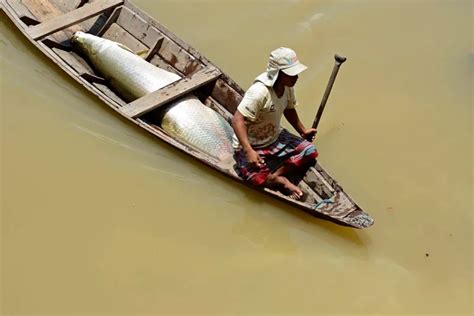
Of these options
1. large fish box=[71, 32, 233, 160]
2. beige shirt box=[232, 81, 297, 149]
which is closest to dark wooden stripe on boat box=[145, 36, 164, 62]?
large fish box=[71, 32, 233, 160]

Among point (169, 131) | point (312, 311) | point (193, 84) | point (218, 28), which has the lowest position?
point (312, 311)

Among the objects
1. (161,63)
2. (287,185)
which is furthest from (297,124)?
(161,63)

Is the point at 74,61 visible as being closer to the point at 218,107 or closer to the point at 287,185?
the point at 218,107

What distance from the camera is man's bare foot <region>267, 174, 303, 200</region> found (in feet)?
16.4

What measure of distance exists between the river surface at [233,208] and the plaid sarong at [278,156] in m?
0.33

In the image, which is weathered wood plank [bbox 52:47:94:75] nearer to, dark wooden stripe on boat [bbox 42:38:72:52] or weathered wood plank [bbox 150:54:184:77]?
dark wooden stripe on boat [bbox 42:38:72:52]

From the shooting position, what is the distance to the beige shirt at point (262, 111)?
4.53m

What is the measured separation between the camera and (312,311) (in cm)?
Answer: 467

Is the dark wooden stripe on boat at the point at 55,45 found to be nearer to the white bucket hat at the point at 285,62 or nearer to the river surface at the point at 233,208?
the river surface at the point at 233,208

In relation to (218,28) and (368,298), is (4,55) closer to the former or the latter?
(218,28)

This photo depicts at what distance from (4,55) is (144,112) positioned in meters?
2.06

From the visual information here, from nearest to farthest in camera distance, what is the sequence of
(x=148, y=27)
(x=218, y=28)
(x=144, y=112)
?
1. (x=144, y=112)
2. (x=148, y=27)
3. (x=218, y=28)

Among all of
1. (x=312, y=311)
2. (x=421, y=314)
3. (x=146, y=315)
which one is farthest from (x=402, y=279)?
(x=146, y=315)

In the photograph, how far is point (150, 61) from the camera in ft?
20.2
